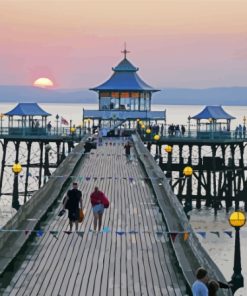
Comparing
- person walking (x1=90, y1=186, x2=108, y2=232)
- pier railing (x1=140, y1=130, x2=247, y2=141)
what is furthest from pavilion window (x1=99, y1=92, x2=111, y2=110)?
person walking (x1=90, y1=186, x2=108, y2=232)

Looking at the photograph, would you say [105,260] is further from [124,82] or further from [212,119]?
[124,82]

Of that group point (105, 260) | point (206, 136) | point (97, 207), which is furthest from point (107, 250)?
point (206, 136)

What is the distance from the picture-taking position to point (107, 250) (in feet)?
52.7

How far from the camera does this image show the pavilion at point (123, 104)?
72.8 metres

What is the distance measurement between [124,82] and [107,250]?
197 feet

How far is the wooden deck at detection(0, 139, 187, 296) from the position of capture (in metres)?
13.0

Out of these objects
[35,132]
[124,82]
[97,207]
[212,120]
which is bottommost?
[97,207]

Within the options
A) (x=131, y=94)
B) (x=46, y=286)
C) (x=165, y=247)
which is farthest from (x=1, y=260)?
(x=131, y=94)

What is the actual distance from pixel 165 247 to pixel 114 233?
6.73 ft

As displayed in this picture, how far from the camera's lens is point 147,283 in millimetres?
13305

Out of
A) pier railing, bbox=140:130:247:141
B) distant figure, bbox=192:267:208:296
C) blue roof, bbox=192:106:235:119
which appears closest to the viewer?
distant figure, bbox=192:267:208:296

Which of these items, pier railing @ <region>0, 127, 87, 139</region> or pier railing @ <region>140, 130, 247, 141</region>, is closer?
pier railing @ <region>140, 130, 247, 141</region>

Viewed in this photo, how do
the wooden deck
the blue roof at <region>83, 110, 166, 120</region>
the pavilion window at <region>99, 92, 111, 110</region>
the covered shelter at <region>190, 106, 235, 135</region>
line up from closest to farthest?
the wooden deck → the covered shelter at <region>190, 106, 235, 135</region> → the blue roof at <region>83, 110, 166, 120</region> → the pavilion window at <region>99, 92, 111, 110</region>

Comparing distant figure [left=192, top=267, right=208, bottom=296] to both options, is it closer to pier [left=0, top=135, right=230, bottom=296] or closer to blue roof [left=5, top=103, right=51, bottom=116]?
pier [left=0, top=135, right=230, bottom=296]
